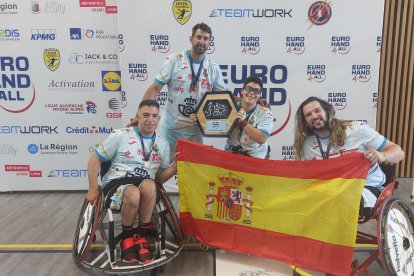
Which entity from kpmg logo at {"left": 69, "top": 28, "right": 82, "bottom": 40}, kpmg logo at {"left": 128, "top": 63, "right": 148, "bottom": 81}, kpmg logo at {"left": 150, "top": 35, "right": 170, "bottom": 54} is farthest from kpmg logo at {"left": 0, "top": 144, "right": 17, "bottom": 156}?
kpmg logo at {"left": 150, "top": 35, "right": 170, "bottom": 54}

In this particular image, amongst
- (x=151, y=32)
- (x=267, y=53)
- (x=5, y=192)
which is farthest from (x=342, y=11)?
(x=5, y=192)

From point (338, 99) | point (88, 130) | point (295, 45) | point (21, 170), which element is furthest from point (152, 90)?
point (21, 170)

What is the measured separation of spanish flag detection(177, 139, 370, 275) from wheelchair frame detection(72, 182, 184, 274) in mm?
201

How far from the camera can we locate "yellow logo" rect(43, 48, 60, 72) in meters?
4.04

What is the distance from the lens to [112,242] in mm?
2377

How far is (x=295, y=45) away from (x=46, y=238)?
3173 millimetres

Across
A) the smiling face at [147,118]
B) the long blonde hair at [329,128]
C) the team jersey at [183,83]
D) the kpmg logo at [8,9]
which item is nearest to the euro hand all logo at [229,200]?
the long blonde hair at [329,128]

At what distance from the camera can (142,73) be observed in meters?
3.96

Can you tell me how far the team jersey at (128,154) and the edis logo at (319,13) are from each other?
2.34 metres

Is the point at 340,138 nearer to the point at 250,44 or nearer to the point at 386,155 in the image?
the point at 386,155

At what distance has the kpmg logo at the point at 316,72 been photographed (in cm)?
396

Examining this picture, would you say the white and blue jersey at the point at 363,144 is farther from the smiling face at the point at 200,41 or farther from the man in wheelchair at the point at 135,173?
the smiling face at the point at 200,41

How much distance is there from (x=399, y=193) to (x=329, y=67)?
5.42 ft

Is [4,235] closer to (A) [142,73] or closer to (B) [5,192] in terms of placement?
(B) [5,192]
